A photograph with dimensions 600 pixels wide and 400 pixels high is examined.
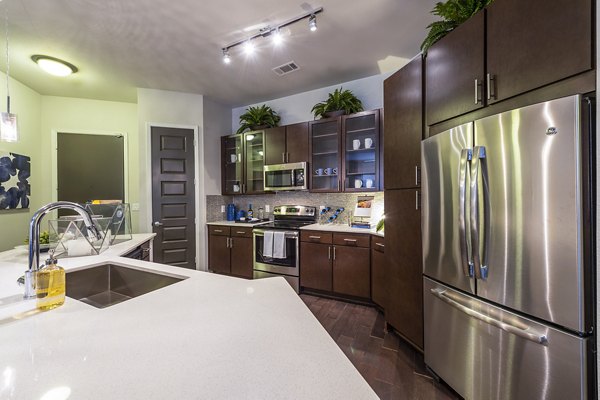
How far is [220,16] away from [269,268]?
2.86 metres

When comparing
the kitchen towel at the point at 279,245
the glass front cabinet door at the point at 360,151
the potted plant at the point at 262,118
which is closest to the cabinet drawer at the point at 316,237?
the kitchen towel at the point at 279,245

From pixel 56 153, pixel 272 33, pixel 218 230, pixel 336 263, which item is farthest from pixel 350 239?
pixel 56 153

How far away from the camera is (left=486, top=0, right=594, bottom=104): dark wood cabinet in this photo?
3.51 feet

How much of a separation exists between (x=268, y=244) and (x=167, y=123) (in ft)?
7.66

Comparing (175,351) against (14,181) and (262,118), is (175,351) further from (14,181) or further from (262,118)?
(14,181)

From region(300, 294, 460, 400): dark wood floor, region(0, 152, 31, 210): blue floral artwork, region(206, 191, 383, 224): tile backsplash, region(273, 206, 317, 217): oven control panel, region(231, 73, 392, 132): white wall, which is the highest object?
region(231, 73, 392, 132): white wall

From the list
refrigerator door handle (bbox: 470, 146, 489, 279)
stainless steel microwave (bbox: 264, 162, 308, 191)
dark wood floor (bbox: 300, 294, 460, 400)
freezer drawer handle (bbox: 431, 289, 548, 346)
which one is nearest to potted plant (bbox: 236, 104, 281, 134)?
stainless steel microwave (bbox: 264, 162, 308, 191)

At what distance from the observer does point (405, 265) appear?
2.07m

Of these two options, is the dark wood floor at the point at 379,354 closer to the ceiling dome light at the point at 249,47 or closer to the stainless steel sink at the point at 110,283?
the stainless steel sink at the point at 110,283

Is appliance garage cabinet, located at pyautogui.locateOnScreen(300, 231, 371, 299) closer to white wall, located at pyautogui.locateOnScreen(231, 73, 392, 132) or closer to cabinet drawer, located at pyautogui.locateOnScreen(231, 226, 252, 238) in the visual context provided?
cabinet drawer, located at pyautogui.locateOnScreen(231, 226, 252, 238)

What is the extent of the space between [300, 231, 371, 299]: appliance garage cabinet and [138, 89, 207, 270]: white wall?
173cm

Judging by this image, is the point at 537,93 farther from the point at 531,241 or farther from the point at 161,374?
the point at 161,374

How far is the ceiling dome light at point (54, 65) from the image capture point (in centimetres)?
282

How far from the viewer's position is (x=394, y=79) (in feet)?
7.28
